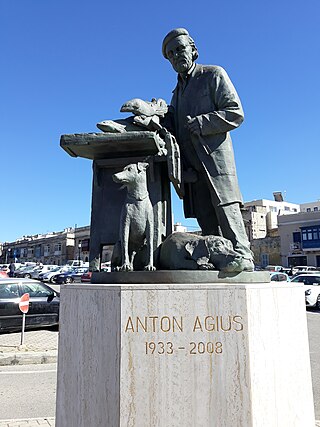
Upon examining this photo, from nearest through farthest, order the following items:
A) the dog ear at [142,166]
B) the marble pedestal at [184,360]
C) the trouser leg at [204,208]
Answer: the marble pedestal at [184,360], the dog ear at [142,166], the trouser leg at [204,208]

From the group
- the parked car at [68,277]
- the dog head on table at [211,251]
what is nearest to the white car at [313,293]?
the dog head on table at [211,251]

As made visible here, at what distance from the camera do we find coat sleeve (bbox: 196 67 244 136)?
3557 mm

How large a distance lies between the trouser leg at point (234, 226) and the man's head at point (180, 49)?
1477 mm

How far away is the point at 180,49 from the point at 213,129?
0.91 m

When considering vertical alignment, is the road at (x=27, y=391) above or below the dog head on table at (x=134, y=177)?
below

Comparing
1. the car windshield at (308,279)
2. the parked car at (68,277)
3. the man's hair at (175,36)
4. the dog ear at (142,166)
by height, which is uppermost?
the parked car at (68,277)

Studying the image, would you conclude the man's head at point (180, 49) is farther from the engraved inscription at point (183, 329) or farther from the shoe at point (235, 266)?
the engraved inscription at point (183, 329)

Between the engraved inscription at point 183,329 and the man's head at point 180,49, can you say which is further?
the man's head at point 180,49

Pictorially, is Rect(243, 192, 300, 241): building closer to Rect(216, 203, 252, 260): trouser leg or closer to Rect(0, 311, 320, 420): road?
Rect(0, 311, 320, 420): road

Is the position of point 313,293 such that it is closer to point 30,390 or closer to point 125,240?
point 30,390

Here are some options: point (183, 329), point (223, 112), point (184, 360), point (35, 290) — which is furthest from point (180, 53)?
point (35, 290)

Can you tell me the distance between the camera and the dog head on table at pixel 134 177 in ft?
10.9

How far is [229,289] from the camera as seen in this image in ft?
8.97

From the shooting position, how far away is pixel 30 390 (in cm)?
619
